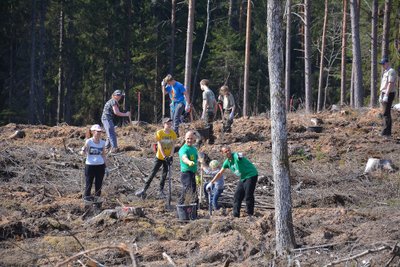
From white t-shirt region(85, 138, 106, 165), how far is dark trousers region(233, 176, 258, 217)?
2.45 m

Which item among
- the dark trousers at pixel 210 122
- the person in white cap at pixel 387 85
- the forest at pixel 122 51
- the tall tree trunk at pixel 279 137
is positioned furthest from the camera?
the forest at pixel 122 51

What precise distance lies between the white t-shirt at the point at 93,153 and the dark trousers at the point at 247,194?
8.04 ft

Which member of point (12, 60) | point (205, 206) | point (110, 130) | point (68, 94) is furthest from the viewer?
point (68, 94)

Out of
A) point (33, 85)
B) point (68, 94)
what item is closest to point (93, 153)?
point (33, 85)

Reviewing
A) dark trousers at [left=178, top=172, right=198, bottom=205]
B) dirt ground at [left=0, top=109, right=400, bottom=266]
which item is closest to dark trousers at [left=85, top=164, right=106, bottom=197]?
dirt ground at [left=0, top=109, right=400, bottom=266]

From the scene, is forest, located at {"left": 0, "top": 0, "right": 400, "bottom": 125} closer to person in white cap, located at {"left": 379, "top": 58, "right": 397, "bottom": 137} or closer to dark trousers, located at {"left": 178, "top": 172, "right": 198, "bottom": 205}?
person in white cap, located at {"left": 379, "top": 58, "right": 397, "bottom": 137}

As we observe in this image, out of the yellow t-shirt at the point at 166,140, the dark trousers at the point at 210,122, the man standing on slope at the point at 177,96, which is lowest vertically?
the yellow t-shirt at the point at 166,140

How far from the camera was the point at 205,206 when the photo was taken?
A: 1577 cm

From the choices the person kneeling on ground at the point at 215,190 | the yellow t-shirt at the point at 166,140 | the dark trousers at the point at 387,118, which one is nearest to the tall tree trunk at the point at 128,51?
the dark trousers at the point at 387,118

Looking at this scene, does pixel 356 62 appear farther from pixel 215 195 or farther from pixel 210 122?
pixel 215 195

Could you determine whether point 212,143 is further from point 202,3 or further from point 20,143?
point 202,3

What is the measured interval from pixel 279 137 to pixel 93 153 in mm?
4588

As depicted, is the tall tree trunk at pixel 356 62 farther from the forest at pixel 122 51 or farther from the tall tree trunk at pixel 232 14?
the tall tree trunk at pixel 232 14

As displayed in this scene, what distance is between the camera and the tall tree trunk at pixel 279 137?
10.9m
